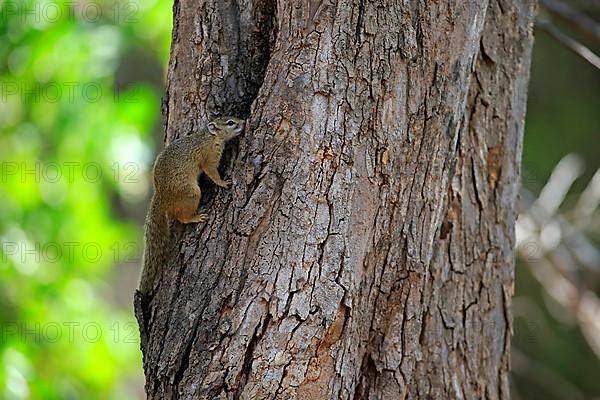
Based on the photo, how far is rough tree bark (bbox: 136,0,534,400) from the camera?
74.2 inches

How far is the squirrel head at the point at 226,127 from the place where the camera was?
208 centimetres

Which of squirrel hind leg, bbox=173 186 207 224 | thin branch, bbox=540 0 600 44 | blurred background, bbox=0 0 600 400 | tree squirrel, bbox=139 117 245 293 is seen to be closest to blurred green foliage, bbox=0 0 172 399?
blurred background, bbox=0 0 600 400

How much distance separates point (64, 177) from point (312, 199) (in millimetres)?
2309

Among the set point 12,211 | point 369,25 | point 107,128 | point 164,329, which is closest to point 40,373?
point 12,211

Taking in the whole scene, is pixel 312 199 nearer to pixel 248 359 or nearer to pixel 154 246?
pixel 248 359

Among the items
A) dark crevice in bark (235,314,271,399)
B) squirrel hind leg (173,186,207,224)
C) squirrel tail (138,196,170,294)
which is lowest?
dark crevice in bark (235,314,271,399)

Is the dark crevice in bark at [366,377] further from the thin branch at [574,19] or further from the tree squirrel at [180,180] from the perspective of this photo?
the thin branch at [574,19]

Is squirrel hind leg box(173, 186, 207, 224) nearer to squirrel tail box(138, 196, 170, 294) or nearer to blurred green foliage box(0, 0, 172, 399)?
squirrel tail box(138, 196, 170, 294)

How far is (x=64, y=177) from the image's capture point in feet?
12.9

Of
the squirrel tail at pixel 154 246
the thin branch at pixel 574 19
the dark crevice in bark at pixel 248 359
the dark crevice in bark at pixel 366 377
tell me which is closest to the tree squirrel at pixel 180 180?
the squirrel tail at pixel 154 246

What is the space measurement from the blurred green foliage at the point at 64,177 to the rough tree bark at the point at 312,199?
1568mm

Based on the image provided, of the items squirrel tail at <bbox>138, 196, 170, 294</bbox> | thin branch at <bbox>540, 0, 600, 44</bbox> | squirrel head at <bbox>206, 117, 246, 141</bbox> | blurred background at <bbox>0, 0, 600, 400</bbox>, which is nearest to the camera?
squirrel head at <bbox>206, 117, 246, 141</bbox>

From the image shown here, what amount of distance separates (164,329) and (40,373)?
6.85 feet

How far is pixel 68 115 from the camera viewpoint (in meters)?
3.77
